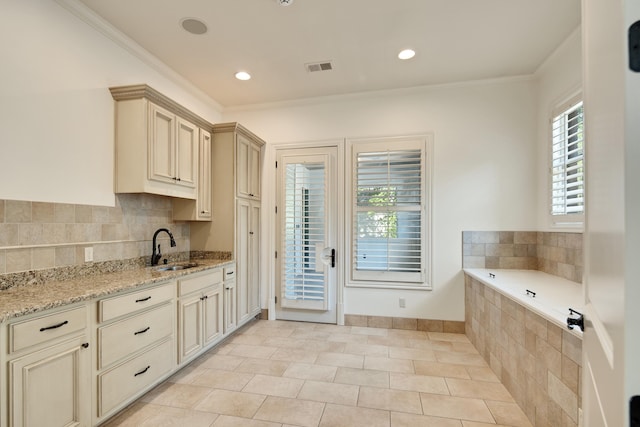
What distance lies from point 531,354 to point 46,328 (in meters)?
2.95

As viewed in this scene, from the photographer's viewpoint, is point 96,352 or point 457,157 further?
point 457,157

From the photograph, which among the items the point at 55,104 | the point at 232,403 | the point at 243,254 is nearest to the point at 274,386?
the point at 232,403

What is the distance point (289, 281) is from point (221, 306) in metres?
1.04

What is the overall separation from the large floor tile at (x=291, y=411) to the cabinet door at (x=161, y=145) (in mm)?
2102

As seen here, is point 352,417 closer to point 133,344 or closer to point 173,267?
point 133,344

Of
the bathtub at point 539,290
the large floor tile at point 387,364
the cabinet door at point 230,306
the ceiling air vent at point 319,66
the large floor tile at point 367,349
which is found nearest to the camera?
the bathtub at point 539,290

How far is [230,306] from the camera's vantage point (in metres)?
3.32

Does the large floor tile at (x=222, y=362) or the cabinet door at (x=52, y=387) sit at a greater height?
the cabinet door at (x=52, y=387)

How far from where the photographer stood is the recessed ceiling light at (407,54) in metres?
2.89

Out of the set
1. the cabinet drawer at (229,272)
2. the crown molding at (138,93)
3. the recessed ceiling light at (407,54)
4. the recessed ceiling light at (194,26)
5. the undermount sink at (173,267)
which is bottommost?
the cabinet drawer at (229,272)

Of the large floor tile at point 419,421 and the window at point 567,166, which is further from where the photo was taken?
the window at point 567,166

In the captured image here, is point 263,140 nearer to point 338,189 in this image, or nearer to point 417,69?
point 338,189

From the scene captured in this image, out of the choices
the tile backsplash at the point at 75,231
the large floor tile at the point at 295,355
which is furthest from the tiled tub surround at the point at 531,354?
the tile backsplash at the point at 75,231

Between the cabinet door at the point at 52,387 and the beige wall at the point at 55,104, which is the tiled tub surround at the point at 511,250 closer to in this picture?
the cabinet door at the point at 52,387
